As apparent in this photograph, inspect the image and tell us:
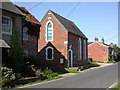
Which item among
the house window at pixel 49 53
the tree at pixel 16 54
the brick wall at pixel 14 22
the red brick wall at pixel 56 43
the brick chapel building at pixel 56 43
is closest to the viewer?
the tree at pixel 16 54

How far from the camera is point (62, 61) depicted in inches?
1216

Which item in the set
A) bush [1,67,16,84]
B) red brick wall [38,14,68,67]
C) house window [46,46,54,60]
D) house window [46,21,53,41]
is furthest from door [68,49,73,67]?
bush [1,67,16,84]

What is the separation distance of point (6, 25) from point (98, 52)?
Result: 43.6 meters

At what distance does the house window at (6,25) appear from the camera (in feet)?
62.8

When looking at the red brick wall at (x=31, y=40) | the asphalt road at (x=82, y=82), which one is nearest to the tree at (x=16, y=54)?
the asphalt road at (x=82, y=82)

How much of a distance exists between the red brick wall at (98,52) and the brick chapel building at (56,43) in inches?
1027

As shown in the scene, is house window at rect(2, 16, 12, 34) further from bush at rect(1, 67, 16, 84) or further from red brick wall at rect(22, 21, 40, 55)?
bush at rect(1, 67, 16, 84)

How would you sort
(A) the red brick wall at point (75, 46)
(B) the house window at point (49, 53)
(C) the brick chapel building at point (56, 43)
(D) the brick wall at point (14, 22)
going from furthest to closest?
(A) the red brick wall at point (75, 46) < (B) the house window at point (49, 53) < (C) the brick chapel building at point (56, 43) < (D) the brick wall at point (14, 22)

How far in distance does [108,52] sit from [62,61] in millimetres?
30934

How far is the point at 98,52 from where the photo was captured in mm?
59906

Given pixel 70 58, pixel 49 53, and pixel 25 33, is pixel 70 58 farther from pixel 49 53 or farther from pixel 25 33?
pixel 25 33

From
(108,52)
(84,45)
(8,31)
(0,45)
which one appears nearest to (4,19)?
(8,31)

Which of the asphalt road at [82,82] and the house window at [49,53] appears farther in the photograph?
the house window at [49,53]

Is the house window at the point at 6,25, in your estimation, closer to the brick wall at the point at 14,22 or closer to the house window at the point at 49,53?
the brick wall at the point at 14,22
